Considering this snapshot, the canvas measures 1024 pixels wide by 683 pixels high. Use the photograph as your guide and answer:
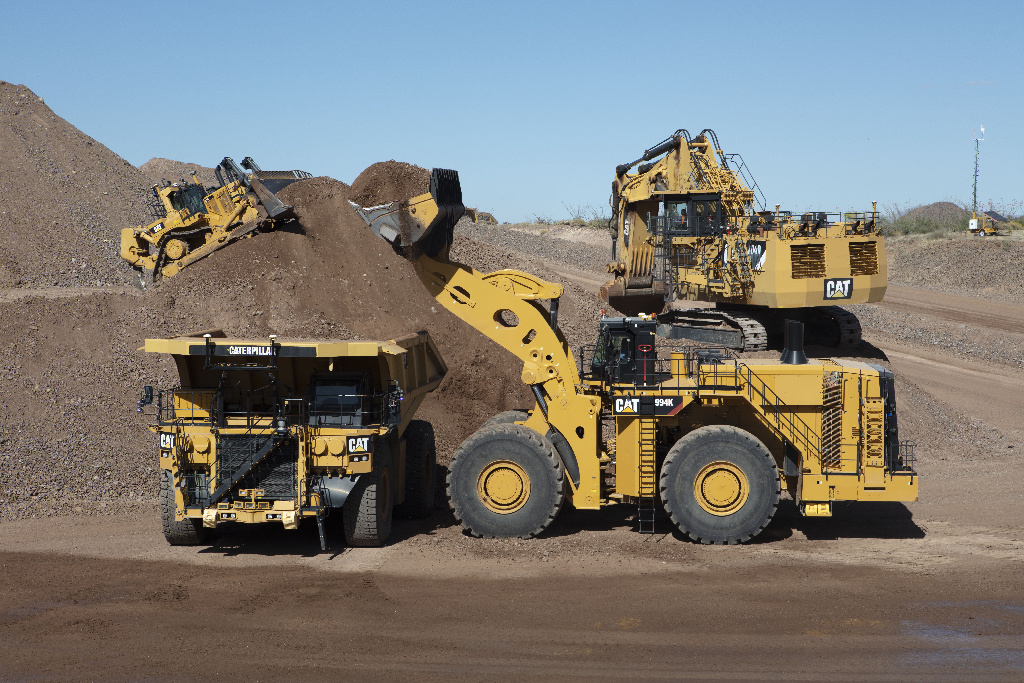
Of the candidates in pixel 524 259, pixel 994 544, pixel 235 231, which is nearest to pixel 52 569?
pixel 235 231

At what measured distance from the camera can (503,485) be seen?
13258mm

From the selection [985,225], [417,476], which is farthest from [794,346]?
[985,225]

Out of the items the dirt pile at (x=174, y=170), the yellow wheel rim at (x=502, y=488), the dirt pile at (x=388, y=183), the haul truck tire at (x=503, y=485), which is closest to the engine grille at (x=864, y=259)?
the haul truck tire at (x=503, y=485)

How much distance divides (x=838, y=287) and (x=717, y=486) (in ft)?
33.7

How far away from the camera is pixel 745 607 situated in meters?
10.7

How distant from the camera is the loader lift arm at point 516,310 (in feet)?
44.1

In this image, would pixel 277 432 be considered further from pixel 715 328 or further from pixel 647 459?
pixel 715 328

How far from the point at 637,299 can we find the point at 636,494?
11.1 meters

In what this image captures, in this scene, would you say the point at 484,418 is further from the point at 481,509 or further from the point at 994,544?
the point at 994,544

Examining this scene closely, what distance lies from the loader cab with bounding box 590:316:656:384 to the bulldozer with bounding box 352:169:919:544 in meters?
0.02

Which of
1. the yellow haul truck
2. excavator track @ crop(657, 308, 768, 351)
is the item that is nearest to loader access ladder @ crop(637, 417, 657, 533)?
the yellow haul truck

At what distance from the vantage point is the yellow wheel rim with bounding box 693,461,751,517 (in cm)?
1291

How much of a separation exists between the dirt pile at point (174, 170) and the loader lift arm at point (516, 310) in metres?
37.5

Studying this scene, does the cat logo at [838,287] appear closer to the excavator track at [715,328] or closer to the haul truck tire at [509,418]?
the excavator track at [715,328]
